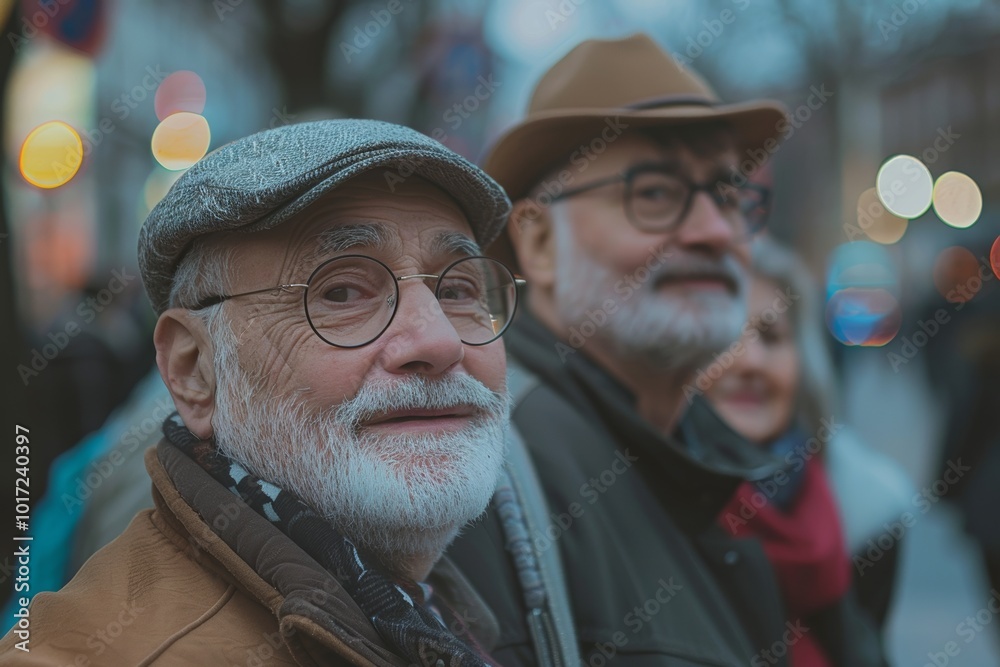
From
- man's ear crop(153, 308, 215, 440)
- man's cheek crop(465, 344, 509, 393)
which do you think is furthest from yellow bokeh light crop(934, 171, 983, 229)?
man's ear crop(153, 308, 215, 440)

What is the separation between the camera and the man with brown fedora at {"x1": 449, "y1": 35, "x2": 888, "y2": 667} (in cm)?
235

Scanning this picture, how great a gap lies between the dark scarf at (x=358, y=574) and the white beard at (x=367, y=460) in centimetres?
5

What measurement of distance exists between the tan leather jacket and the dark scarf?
0.10ft

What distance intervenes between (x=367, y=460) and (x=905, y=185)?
18117 mm

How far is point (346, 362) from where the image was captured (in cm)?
171

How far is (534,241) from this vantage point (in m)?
3.11

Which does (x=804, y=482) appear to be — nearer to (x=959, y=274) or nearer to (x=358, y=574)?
(x=358, y=574)

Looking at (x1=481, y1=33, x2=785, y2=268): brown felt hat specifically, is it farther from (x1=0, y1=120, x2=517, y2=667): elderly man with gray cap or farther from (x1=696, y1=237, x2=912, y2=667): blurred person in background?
(x1=0, y1=120, x2=517, y2=667): elderly man with gray cap

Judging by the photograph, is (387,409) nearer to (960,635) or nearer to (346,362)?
(346,362)

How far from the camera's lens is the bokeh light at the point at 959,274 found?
11.1 m

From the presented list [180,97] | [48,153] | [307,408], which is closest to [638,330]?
[307,408]

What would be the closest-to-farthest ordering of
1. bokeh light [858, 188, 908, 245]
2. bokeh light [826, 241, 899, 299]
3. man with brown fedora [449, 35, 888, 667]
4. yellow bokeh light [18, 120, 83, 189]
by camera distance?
man with brown fedora [449, 35, 888, 667]
yellow bokeh light [18, 120, 83, 189]
bokeh light [826, 241, 899, 299]
bokeh light [858, 188, 908, 245]

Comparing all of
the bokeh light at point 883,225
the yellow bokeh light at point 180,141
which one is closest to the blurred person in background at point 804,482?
the yellow bokeh light at point 180,141

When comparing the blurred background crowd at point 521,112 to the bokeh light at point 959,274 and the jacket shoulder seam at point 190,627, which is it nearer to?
the bokeh light at point 959,274
